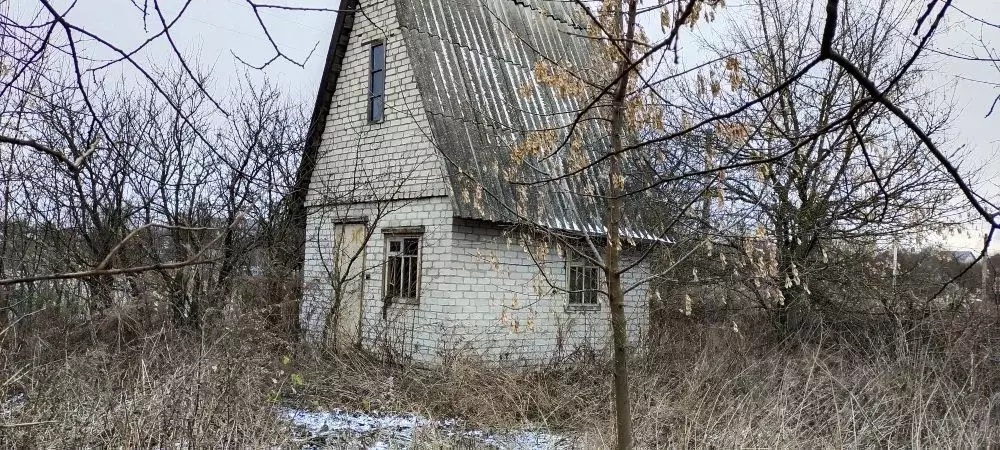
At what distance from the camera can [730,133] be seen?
11.6ft

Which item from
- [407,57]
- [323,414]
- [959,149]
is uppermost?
[407,57]

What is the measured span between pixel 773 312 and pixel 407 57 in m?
7.20

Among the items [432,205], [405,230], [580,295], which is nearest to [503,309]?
[432,205]

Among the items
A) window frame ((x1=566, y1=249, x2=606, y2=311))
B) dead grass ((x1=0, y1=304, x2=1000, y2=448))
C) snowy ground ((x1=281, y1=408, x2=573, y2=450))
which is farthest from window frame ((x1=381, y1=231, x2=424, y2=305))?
snowy ground ((x1=281, y1=408, x2=573, y2=450))

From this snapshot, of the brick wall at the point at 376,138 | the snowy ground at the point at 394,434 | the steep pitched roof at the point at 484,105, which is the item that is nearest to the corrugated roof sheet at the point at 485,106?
the steep pitched roof at the point at 484,105

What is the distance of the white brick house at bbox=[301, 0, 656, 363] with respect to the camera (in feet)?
31.6

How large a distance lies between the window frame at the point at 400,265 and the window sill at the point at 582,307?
2.56 metres

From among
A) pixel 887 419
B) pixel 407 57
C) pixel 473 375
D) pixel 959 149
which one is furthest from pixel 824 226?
pixel 407 57

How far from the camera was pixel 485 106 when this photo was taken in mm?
10508

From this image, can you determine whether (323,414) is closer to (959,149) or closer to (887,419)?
(887,419)

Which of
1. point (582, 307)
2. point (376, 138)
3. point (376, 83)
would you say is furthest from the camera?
point (582, 307)

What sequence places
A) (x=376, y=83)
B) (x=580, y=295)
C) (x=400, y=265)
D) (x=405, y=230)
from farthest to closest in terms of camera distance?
(x=580, y=295), (x=376, y=83), (x=400, y=265), (x=405, y=230)

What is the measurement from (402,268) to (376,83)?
302cm

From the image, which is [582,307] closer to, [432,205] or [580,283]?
[580,283]
